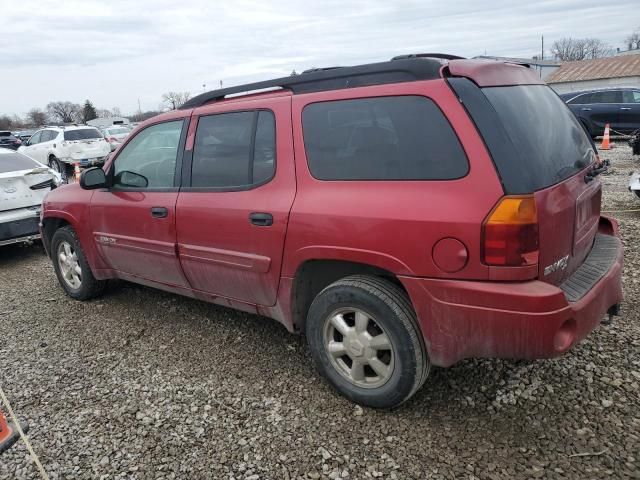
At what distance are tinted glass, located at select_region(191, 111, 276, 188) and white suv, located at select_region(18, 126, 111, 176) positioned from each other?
46.2 ft

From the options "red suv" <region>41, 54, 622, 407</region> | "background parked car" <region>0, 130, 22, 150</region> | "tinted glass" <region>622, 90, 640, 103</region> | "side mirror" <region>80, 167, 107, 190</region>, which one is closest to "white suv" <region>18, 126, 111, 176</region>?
"background parked car" <region>0, 130, 22, 150</region>

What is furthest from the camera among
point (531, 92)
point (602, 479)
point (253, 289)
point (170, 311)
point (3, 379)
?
point (170, 311)

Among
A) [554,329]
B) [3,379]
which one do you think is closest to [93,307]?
[3,379]

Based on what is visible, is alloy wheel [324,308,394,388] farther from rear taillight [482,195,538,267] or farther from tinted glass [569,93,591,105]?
tinted glass [569,93,591,105]

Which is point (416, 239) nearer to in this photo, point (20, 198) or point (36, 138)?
point (20, 198)

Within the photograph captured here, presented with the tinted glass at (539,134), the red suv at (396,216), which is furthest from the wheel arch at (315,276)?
the tinted glass at (539,134)

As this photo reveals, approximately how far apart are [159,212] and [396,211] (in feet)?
6.45

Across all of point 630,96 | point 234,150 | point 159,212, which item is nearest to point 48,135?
point 159,212

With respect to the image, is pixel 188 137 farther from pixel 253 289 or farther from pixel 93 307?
pixel 93 307

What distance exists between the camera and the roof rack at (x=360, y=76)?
2580 mm

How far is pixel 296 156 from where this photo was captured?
9.76 ft

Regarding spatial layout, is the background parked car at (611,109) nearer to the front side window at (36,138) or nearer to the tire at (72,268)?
the tire at (72,268)

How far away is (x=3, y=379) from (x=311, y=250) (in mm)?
2415

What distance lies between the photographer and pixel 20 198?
21.4 feet
